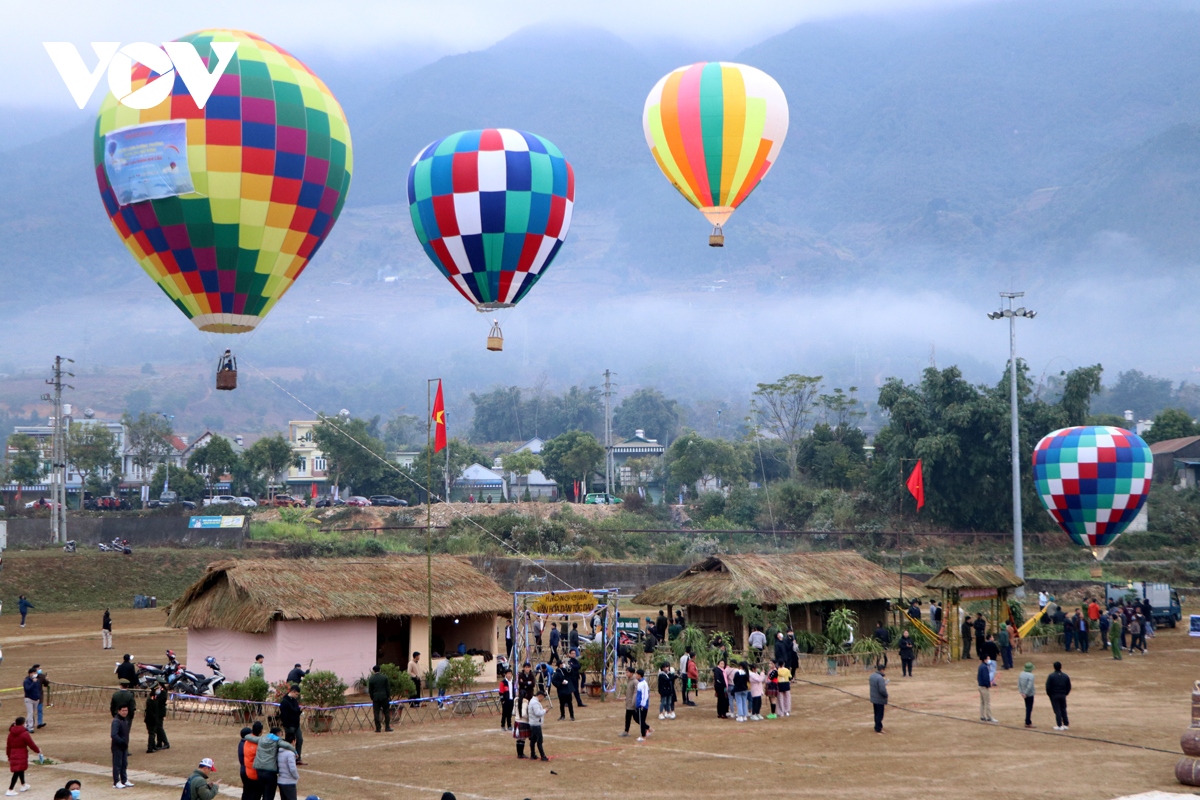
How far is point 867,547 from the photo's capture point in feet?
216

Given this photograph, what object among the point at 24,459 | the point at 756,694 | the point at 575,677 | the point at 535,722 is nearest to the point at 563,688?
the point at 575,677

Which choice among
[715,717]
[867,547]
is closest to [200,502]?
[867,547]

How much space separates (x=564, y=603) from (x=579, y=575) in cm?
3186

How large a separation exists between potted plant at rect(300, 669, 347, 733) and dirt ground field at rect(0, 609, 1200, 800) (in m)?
0.70

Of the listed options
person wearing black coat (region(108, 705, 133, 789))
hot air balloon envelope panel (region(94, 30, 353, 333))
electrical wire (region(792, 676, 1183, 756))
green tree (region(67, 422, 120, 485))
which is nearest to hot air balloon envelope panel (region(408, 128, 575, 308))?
hot air balloon envelope panel (region(94, 30, 353, 333))

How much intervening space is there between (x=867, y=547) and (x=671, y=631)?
37051mm

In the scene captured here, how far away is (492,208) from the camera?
28891 millimetres

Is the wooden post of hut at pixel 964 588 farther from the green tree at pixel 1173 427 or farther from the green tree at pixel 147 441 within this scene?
the green tree at pixel 147 441

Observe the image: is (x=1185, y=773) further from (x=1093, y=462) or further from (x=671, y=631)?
(x=1093, y=462)

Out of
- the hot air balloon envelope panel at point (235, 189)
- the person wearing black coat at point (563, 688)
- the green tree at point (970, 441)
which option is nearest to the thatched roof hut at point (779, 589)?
the person wearing black coat at point (563, 688)

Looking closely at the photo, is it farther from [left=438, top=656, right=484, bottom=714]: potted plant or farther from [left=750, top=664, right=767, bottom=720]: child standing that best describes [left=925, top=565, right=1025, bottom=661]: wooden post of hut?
[left=438, top=656, right=484, bottom=714]: potted plant

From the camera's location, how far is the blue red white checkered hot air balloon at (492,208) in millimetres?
28938

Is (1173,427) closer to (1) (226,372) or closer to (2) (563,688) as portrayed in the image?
(2) (563,688)

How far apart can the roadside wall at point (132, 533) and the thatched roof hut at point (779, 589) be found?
118 ft
